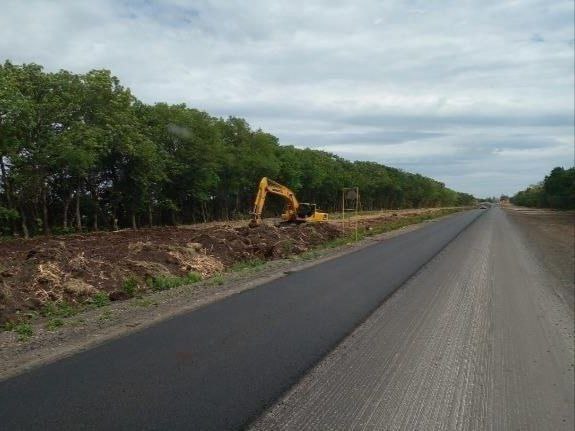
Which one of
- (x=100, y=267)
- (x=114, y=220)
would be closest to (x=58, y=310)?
(x=100, y=267)

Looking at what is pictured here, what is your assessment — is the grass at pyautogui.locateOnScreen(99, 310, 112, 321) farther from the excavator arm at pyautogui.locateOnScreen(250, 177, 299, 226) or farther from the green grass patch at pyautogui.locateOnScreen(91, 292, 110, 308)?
the excavator arm at pyautogui.locateOnScreen(250, 177, 299, 226)

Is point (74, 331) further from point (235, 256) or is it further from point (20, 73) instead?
point (20, 73)

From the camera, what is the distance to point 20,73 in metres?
28.7

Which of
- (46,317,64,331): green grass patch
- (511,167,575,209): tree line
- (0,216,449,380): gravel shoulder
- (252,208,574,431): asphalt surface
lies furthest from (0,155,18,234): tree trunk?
(511,167,575,209): tree line

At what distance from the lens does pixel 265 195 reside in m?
31.3

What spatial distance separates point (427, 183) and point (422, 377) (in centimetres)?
16538

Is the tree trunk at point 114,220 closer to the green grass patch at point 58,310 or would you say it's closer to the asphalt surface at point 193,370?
the green grass patch at point 58,310

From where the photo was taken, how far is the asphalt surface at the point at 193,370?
5.14m

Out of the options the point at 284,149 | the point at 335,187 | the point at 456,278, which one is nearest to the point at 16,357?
the point at 456,278

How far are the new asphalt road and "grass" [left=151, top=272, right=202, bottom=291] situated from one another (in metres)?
3.20

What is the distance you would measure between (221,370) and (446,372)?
2752 millimetres

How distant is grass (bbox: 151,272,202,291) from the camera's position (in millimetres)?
14139

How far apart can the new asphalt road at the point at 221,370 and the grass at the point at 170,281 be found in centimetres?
320

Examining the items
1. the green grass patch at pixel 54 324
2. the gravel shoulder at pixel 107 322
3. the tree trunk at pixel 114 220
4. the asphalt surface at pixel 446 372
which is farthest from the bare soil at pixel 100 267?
the tree trunk at pixel 114 220
